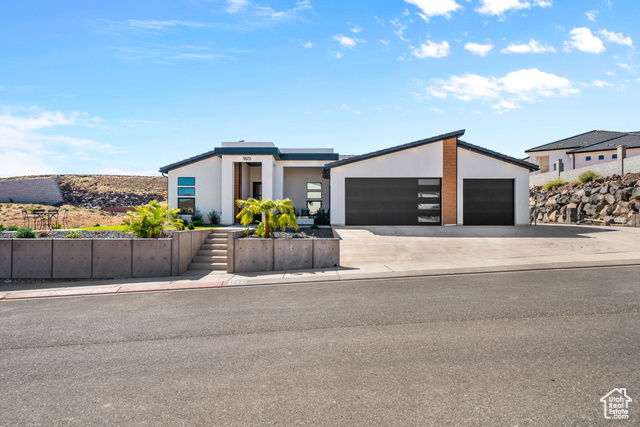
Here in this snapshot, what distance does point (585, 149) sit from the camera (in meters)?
40.3

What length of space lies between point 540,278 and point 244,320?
25.2ft

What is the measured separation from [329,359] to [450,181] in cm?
1904

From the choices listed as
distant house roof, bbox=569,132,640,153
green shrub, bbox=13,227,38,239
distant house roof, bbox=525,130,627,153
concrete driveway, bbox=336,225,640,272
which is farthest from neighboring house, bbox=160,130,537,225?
distant house roof, bbox=525,130,627,153

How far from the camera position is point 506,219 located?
72.7 ft

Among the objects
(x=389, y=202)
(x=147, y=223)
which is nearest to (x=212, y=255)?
(x=147, y=223)

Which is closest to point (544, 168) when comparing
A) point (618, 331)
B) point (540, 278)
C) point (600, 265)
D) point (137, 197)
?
point (600, 265)

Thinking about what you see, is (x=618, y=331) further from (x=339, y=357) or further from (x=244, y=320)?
(x=244, y=320)

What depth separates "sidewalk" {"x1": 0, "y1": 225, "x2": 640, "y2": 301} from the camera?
1034cm

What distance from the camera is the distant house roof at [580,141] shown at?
1682 inches

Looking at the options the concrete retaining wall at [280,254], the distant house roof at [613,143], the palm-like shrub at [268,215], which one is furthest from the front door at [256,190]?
the distant house roof at [613,143]

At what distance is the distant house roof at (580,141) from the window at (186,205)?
1638 inches

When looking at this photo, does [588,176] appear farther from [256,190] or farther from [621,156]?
[256,190]

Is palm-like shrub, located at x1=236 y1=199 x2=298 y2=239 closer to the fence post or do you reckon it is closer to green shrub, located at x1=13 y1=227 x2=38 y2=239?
green shrub, located at x1=13 y1=227 x2=38 y2=239

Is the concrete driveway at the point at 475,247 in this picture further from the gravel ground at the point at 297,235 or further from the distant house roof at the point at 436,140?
the distant house roof at the point at 436,140
